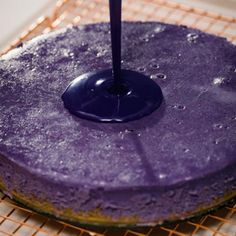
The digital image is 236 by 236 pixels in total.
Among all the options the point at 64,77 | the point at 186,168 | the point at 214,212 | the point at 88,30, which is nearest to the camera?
the point at 186,168

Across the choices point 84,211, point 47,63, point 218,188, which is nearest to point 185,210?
point 218,188

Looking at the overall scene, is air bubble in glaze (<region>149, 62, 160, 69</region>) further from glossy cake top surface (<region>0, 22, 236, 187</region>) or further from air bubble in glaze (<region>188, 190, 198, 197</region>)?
air bubble in glaze (<region>188, 190, 198, 197</region>)

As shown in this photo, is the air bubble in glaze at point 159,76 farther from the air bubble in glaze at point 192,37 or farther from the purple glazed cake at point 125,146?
the air bubble in glaze at point 192,37

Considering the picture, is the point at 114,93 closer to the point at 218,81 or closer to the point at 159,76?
the point at 159,76

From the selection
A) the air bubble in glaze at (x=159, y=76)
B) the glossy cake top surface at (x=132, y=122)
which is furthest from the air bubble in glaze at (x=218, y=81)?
the air bubble in glaze at (x=159, y=76)

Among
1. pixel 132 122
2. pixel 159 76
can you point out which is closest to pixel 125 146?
pixel 132 122

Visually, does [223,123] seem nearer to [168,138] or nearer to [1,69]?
[168,138]
